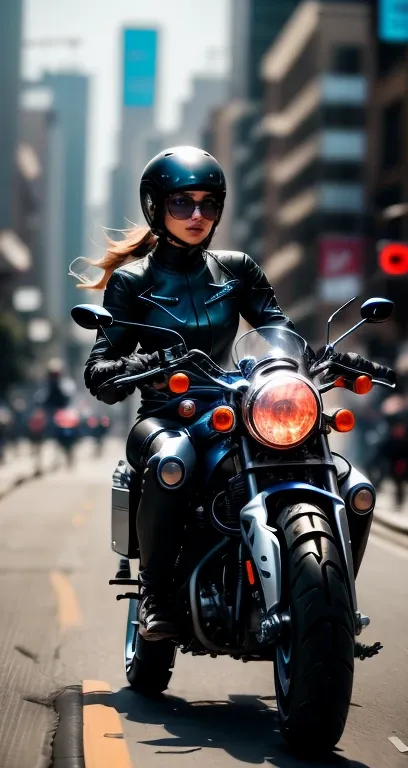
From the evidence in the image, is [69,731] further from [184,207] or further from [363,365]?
[184,207]

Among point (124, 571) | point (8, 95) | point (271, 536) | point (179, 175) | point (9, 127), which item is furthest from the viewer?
point (9, 127)

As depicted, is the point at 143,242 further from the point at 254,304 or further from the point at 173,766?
the point at 173,766

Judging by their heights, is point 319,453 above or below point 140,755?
above

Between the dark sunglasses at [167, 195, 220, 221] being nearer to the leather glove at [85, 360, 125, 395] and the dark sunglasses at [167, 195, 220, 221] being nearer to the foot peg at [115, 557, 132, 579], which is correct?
the leather glove at [85, 360, 125, 395]

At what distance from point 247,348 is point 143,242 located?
0.99 metres

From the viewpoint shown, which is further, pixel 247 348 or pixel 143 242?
pixel 143 242

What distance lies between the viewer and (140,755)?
4926mm

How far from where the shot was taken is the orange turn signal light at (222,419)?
4.97 metres

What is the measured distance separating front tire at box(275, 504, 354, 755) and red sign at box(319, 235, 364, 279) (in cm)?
5247

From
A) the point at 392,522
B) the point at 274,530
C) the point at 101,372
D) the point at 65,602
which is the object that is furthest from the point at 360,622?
the point at 392,522

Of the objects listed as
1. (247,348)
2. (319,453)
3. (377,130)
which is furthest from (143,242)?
(377,130)

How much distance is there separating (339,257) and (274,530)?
5314 cm

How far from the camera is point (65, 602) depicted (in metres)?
9.23

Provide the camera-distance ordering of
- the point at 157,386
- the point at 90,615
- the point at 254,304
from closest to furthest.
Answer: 1. the point at 157,386
2. the point at 254,304
3. the point at 90,615
